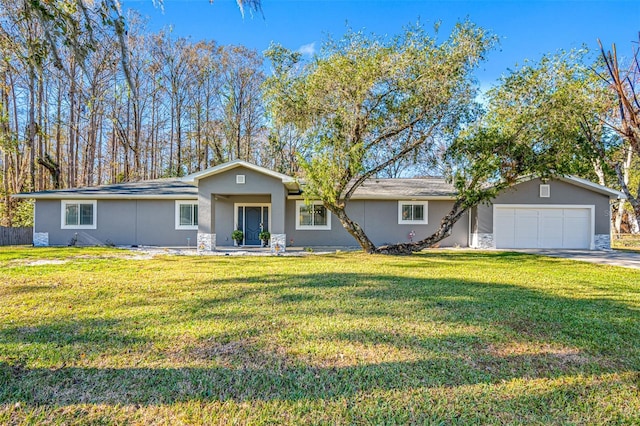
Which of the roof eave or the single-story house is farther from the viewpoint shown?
the single-story house

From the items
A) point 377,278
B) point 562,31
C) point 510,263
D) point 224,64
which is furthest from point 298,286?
point 224,64

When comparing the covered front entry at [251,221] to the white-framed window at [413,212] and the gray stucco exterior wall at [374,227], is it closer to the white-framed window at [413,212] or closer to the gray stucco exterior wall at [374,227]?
the gray stucco exterior wall at [374,227]

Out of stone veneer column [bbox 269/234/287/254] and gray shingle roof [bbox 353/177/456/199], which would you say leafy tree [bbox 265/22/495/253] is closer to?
stone veneer column [bbox 269/234/287/254]

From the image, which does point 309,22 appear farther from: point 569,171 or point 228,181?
point 569,171

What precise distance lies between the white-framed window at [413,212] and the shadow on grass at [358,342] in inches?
380

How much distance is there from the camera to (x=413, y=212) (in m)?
15.6

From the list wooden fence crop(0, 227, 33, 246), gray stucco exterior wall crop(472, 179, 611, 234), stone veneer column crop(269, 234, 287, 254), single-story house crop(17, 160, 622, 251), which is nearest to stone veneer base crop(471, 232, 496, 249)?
single-story house crop(17, 160, 622, 251)

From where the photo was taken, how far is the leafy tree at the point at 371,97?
10555 mm

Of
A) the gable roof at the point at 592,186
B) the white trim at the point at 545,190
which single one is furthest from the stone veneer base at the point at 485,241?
the gable roof at the point at 592,186

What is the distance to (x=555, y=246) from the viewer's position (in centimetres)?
1529

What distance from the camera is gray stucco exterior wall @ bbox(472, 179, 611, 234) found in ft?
49.1

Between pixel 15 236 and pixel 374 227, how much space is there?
54.5 feet

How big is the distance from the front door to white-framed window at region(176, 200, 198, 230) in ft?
6.39

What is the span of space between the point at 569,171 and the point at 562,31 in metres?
4.51
